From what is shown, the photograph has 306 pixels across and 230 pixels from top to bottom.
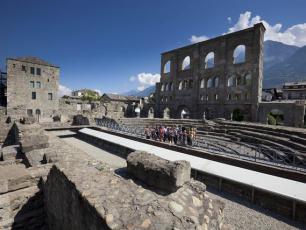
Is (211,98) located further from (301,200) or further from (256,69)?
(301,200)

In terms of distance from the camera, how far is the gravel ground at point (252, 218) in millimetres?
4625

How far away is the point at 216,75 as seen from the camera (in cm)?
3150

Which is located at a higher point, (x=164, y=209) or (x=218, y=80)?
(x=218, y=80)

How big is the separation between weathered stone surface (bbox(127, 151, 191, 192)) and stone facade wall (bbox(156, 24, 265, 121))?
27103 millimetres

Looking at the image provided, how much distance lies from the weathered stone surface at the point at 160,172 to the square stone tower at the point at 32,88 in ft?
109

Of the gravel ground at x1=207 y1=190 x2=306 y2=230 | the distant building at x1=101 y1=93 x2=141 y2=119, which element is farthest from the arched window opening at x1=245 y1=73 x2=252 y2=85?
the gravel ground at x1=207 y1=190 x2=306 y2=230

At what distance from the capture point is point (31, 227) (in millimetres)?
4914

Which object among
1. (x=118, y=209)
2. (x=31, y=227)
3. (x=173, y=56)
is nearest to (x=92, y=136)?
(x=31, y=227)

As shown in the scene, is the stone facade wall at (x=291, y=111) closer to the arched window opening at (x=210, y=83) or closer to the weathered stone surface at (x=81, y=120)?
the arched window opening at (x=210, y=83)

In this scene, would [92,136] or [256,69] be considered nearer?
[92,136]

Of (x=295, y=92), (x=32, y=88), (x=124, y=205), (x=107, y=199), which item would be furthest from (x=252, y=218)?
(x=295, y=92)

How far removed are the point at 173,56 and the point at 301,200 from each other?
119 feet

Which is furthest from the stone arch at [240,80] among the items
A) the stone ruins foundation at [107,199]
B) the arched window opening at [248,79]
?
the stone ruins foundation at [107,199]

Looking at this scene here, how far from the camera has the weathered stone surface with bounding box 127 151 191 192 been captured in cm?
310
